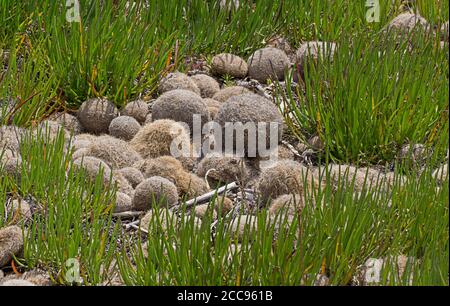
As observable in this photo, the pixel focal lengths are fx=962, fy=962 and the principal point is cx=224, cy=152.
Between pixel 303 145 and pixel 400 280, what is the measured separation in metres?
1.61

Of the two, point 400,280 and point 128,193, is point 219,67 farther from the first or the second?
point 400,280

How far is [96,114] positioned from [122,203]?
2.72 feet

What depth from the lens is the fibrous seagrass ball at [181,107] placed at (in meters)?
4.45

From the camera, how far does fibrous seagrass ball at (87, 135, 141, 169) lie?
4148 mm

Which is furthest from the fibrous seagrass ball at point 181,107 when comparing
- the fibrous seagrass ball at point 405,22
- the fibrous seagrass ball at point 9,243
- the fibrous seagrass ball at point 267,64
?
the fibrous seagrass ball at point 405,22

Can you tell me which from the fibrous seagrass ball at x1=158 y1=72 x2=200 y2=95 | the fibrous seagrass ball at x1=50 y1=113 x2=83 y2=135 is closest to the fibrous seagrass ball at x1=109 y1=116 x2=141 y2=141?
the fibrous seagrass ball at x1=50 y1=113 x2=83 y2=135

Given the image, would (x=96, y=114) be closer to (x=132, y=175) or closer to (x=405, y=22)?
(x=132, y=175)

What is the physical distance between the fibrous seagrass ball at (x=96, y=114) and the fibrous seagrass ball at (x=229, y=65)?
66 centimetres

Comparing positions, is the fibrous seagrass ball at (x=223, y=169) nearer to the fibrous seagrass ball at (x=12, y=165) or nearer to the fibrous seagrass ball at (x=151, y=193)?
the fibrous seagrass ball at (x=151, y=193)

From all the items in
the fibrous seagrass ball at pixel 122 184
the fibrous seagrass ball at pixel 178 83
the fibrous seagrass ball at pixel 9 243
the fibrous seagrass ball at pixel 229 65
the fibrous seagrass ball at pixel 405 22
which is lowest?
the fibrous seagrass ball at pixel 9 243

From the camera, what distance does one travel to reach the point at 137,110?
4633mm

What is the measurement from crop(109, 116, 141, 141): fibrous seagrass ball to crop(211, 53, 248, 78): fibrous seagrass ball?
0.72m

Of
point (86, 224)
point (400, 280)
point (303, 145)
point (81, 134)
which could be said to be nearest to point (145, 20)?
point (81, 134)

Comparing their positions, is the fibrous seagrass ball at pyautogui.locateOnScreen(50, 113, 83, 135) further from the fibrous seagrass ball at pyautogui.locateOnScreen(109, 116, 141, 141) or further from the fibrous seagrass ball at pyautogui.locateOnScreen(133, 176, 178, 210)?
the fibrous seagrass ball at pyautogui.locateOnScreen(133, 176, 178, 210)
